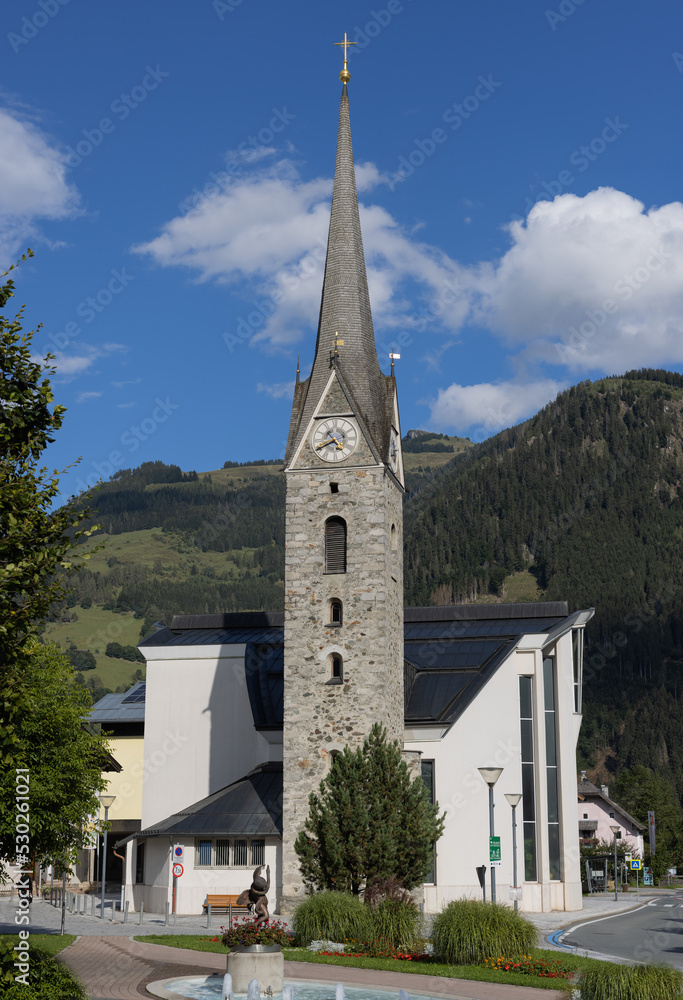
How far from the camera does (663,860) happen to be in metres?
105

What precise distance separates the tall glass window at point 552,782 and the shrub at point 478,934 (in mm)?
21064

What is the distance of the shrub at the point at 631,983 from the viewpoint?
1697 cm

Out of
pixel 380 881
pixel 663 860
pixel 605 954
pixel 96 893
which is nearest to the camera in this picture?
pixel 605 954

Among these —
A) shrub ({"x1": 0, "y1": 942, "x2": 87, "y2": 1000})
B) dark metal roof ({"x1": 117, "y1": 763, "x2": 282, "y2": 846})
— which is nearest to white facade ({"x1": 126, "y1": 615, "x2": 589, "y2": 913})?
dark metal roof ({"x1": 117, "y1": 763, "x2": 282, "y2": 846})

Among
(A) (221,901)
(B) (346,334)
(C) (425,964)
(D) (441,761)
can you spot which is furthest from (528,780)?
(C) (425,964)

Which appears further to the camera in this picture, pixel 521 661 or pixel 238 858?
pixel 521 661

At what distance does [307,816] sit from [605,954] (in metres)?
11.3

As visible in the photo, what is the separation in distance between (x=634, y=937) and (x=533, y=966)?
14.7m

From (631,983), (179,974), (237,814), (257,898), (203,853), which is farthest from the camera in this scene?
(203,853)

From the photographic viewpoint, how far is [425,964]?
24.0m

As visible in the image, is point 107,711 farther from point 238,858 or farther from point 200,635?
point 238,858

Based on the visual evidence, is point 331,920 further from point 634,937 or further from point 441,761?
point 441,761

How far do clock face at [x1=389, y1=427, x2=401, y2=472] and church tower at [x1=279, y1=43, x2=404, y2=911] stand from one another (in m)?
0.05

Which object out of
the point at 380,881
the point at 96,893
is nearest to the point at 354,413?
the point at 380,881
